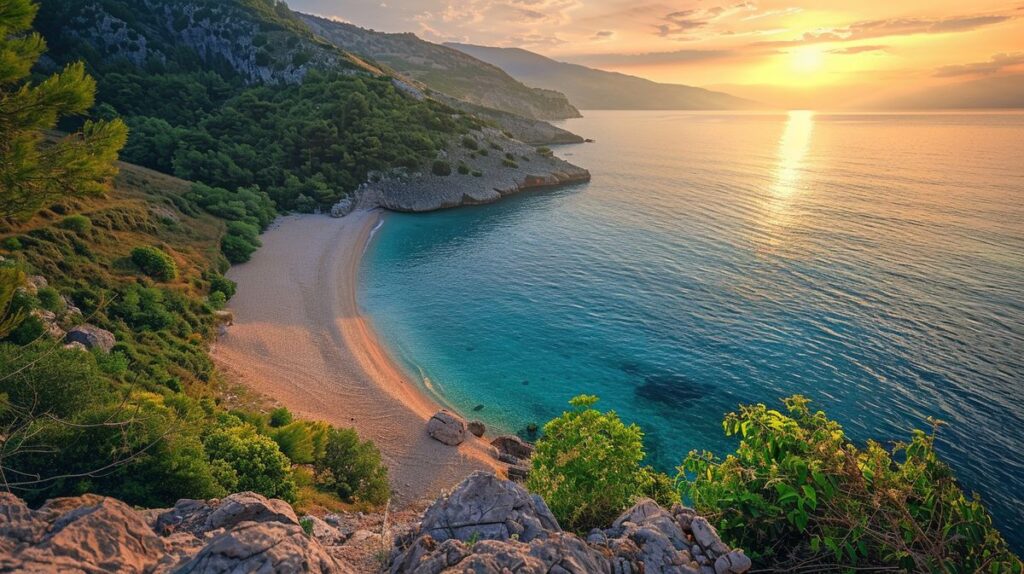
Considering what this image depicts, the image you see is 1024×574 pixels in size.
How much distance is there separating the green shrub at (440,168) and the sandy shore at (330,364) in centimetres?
4052

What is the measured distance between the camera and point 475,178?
99.2 metres

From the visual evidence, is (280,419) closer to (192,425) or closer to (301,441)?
(301,441)

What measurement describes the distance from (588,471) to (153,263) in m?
41.2

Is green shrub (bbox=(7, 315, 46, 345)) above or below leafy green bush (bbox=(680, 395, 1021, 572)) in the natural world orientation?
below

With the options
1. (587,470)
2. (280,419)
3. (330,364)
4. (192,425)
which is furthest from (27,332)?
(587,470)

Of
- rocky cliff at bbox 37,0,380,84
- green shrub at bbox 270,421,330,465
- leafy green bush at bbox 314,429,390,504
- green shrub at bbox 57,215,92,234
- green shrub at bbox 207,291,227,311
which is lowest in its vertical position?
leafy green bush at bbox 314,429,390,504

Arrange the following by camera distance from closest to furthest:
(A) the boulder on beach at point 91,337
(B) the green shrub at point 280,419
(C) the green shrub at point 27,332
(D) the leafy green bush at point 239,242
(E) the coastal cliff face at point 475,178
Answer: (C) the green shrub at point 27,332
(A) the boulder on beach at point 91,337
(B) the green shrub at point 280,419
(D) the leafy green bush at point 239,242
(E) the coastal cliff face at point 475,178

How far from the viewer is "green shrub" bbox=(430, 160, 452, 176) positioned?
311ft

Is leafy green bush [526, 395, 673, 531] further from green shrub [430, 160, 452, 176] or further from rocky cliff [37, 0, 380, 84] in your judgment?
rocky cliff [37, 0, 380, 84]

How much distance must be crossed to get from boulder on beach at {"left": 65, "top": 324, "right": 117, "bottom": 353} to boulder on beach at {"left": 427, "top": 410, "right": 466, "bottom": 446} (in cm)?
1969

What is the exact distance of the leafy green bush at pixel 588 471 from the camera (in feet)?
51.8

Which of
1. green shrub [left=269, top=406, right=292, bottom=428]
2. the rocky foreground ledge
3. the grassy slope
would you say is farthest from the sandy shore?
the rocky foreground ledge

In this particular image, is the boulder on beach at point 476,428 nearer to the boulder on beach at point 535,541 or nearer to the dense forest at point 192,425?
the dense forest at point 192,425

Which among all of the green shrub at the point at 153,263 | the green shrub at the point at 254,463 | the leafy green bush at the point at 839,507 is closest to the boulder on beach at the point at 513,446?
the green shrub at the point at 254,463
